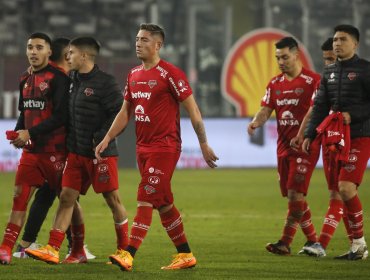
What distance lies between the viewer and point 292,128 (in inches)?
446

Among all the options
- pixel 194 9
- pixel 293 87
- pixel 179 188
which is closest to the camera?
pixel 293 87

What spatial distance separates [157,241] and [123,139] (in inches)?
606

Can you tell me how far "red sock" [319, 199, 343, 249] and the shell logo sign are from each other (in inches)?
816

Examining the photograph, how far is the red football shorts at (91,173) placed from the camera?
9.88 metres

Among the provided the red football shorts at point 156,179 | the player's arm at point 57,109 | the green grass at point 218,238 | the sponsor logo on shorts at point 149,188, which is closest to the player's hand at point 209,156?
the red football shorts at point 156,179

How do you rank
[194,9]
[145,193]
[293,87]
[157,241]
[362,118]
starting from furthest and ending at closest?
[194,9], [157,241], [293,87], [362,118], [145,193]

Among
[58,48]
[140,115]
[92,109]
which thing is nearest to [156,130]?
[140,115]

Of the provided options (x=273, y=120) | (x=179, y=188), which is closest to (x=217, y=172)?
(x=273, y=120)

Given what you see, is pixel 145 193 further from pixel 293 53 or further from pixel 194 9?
pixel 194 9

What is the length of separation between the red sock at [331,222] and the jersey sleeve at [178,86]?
2.58 m

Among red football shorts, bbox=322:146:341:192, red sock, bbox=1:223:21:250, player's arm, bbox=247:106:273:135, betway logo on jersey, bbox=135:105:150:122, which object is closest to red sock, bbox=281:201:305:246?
red football shorts, bbox=322:146:341:192

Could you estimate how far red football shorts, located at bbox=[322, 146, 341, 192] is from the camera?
10718 mm

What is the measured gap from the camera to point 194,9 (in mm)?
33438

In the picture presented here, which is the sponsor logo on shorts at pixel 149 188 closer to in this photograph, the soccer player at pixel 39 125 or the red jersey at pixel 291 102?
the soccer player at pixel 39 125
